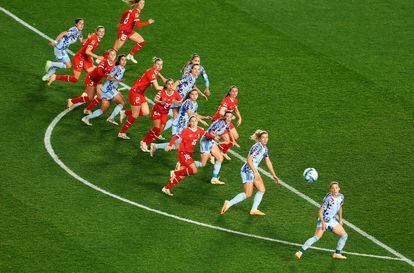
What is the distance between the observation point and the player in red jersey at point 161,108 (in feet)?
89.6

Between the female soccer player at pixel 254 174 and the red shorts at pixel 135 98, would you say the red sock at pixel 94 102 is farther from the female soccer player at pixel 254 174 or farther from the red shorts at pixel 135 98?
the female soccer player at pixel 254 174

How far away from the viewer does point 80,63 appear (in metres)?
30.3

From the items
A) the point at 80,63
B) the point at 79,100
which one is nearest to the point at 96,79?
the point at 79,100

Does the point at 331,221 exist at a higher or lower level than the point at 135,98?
lower

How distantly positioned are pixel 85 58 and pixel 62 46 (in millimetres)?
929

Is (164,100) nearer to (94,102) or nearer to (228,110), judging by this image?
(228,110)

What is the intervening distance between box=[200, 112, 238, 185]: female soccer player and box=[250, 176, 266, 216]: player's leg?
65.9 inches

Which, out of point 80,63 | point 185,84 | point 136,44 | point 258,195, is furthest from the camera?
point 136,44

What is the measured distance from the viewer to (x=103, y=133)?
28.5 m

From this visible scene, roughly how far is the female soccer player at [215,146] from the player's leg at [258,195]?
1.67 m

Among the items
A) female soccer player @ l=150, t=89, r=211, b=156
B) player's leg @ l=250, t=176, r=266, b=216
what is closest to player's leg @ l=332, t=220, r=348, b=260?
player's leg @ l=250, t=176, r=266, b=216

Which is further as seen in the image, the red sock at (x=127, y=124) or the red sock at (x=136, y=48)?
the red sock at (x=136, y=48)

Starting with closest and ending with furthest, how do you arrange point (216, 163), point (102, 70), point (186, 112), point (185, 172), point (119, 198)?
point (119, 198) < point (185, 172) < point (216, 163) < point (186, 112) < point (102, 70)

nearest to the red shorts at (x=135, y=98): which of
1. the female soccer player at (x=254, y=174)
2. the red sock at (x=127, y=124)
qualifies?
the red sock at (x=127, y=124)
